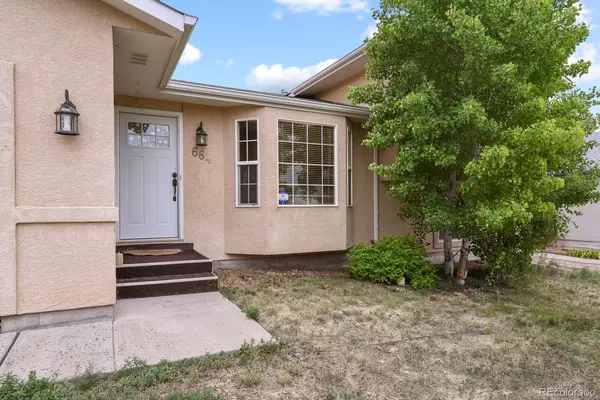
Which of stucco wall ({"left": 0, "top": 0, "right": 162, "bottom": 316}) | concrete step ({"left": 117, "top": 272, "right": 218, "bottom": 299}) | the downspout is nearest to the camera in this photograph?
stucco wall ({"left": 0, "top": 0, "right": 162, "bottom": 316})

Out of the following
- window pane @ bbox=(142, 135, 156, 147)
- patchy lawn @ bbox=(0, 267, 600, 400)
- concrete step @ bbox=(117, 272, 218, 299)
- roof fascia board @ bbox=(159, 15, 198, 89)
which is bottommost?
patchy lawn @ bbox=(0, 267, 600, 400)

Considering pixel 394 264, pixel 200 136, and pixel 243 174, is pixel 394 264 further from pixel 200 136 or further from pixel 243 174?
pixel 200 136

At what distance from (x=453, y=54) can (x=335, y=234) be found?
386cm

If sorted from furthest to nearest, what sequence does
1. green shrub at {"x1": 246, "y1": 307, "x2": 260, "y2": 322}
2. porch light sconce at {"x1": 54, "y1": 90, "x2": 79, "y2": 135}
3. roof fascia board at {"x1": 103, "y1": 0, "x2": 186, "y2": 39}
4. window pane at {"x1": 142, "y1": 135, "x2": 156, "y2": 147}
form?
window pane at {"x1": 142, "y1": 135, "x2": 156, "y2": 147} < green shrub at {"x1": 246, "y1": 307, "x2": 260, "y2": 322} < roof fascia board at {"x1": 103, "y1": 0, "x2": 186, "y2": 39} < porch light sconce at {"x1": 54, "y1": 90, "x2": 79, "y2": 135}

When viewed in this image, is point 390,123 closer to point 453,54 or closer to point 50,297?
point 453,54

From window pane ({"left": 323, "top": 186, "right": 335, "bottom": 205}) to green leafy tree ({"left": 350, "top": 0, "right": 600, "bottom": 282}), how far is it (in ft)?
4.43

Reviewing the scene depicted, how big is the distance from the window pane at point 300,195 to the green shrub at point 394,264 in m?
1.39

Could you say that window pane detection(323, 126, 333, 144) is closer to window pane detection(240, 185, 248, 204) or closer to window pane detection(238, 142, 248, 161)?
window pane detection(238, 142, 248, 161)

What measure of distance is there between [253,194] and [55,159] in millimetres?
3588

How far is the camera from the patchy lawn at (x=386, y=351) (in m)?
2.97

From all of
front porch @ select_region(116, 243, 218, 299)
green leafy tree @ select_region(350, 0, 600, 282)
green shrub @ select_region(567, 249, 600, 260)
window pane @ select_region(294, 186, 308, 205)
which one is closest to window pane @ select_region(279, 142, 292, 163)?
window pane @ select_region(294, 186, 308, 205)

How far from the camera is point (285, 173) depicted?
7285mm

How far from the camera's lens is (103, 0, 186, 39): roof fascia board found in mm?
4230

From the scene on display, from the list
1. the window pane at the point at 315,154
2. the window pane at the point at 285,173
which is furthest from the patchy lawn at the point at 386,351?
the window pane at the point at 315,154
